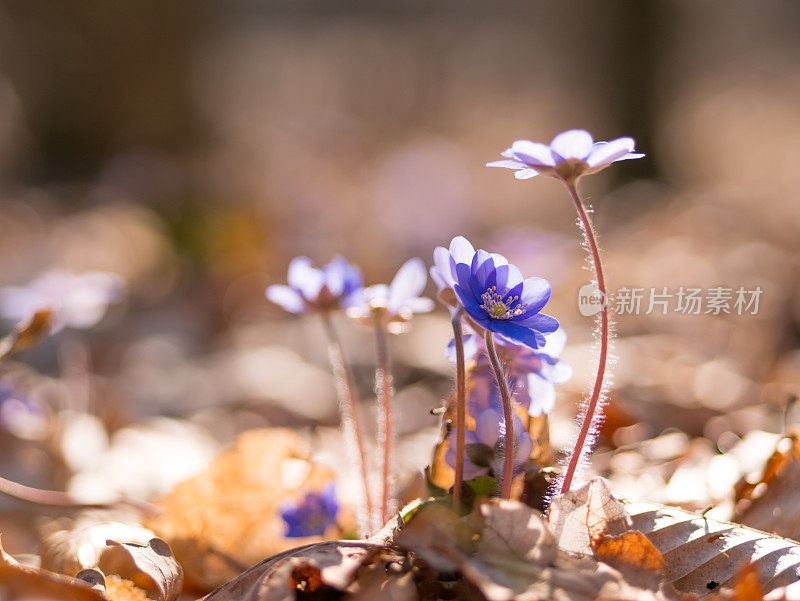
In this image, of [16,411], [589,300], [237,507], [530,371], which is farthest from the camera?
[16,411]

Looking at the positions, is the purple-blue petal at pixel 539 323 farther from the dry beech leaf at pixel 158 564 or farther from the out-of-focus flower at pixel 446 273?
the dry beech leaf at pixel 158 564

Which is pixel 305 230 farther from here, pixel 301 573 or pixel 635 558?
pixel 635 558

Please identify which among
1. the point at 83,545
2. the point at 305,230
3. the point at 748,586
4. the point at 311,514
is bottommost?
the point at 305,230

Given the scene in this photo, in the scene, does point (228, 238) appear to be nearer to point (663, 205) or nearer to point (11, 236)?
point (11, 236)

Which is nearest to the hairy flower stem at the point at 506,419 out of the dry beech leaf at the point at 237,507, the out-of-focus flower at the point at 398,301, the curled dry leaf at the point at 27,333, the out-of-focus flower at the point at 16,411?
the out-of-focus flower at the point at 398,301

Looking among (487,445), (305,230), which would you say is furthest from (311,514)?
(305,230)

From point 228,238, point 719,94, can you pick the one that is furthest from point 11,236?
point 719,94

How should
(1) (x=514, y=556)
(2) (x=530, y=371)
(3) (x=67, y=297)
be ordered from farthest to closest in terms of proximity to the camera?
1. (3) (x=67, y=297)
2. (2) (x=530, y=371)
3. (1) (x=514, y=556)
